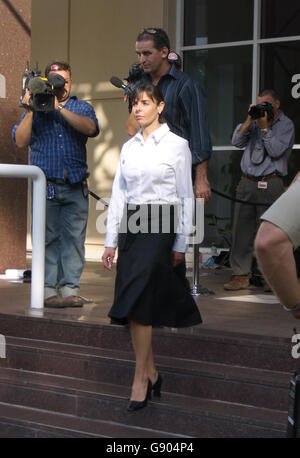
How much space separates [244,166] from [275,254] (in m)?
5.69

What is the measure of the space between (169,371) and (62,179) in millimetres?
2067

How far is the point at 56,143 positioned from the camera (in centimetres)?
642

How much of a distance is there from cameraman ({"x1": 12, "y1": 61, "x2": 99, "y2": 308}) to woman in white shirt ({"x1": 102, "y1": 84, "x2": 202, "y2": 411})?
1617mm

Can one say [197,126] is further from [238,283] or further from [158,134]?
[238,283]

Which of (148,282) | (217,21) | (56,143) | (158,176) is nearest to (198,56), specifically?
(217,21)

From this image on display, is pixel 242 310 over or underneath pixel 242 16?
underneath

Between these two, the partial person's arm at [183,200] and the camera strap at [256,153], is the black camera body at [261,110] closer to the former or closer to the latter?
the camera strap at [256,153]

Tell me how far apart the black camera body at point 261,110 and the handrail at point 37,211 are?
7.44 feet

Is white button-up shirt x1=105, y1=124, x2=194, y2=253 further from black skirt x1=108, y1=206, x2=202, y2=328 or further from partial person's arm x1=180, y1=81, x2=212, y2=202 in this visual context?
partial person's arm x1=180, y1=81, x2=212, y2=202

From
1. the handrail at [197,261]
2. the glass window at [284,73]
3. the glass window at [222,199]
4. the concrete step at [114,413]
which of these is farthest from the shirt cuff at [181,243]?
the glass window at [222,199]

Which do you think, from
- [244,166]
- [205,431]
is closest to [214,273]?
[244,166]

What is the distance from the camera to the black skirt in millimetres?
4547
